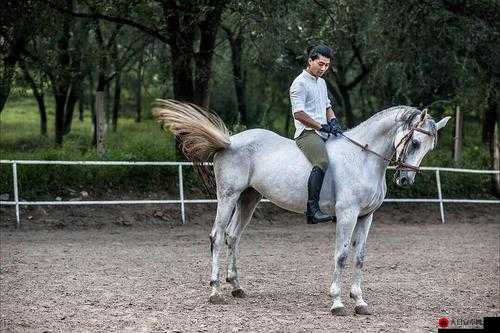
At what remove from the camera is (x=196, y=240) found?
13.9m

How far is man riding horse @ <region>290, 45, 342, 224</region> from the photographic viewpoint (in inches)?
Result: 313

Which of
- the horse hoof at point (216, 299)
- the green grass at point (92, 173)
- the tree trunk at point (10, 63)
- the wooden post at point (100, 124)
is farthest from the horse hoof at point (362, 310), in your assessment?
the tree trunk at point (10, 63)

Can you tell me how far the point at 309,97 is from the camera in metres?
8.23

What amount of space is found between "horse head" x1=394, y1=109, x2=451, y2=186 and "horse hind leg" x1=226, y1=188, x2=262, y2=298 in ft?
5.99

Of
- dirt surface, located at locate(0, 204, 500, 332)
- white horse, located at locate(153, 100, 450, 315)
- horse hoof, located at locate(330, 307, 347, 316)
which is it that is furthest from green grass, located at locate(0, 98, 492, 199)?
horse hoof, located at locate(330, 307, 347, 316)

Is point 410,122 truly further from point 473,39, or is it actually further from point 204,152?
point 473,39

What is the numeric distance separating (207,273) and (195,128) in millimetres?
2468

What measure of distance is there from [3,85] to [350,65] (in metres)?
15.0

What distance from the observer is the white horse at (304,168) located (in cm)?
784

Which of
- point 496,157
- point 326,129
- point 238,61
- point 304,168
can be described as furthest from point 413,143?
point 238,61

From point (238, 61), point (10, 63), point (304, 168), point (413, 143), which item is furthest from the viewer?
point (238, 61)

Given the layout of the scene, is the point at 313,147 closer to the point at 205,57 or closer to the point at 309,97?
the point at 309,97

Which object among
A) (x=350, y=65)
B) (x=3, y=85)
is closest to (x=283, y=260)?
(x=3, y=85)

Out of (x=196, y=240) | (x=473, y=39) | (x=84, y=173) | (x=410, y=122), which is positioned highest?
(x=473, y=39)
